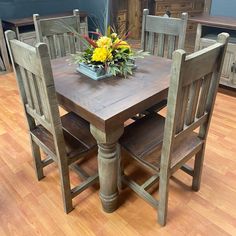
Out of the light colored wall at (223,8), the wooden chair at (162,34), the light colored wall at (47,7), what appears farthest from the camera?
the light colored wall at (47,7)

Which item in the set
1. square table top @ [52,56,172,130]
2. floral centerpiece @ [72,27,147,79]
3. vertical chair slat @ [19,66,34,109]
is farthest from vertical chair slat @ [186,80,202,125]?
vertical chair slat @ [19,66,34,109]

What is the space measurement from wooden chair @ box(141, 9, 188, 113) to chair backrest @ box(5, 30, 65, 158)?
82 centimetres

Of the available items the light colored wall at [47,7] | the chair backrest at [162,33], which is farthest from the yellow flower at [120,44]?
the light colored wall at [47,7]

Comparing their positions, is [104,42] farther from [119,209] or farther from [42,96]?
[119,209]

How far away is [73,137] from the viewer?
4.78 feet

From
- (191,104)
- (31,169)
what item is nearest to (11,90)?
(31,169)

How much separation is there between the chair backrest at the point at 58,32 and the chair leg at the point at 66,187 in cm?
103

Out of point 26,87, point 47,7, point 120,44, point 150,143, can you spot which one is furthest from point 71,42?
point 47,7

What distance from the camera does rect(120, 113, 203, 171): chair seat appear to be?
4.30 ft

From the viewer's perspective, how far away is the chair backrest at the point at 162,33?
1.88m

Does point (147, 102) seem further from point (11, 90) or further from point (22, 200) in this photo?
point (11, 90)

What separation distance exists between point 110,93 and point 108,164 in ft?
1.24

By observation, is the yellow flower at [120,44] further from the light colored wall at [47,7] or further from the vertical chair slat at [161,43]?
the light colored wall at [47,7]

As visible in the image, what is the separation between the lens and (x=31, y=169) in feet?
A: 6.09
